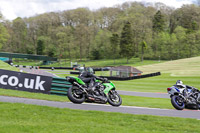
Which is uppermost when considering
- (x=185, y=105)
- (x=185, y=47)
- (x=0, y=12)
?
(x=0, y=12)

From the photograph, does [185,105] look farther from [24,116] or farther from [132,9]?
[132,9]

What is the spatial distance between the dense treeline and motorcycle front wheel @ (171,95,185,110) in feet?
232

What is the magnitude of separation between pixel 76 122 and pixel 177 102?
19.6 ft

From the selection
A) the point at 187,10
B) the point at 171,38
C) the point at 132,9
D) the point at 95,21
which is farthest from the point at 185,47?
the point at 95,21

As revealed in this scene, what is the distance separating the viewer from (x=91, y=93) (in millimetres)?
10133

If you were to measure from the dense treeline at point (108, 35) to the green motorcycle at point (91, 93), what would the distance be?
7161 cm

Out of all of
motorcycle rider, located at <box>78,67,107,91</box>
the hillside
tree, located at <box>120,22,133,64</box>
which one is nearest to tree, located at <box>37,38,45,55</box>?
tree, located at <box>120,22,133,64</box>

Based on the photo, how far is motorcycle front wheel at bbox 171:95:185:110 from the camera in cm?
1095

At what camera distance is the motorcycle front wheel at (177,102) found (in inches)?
431

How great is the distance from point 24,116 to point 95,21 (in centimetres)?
12258

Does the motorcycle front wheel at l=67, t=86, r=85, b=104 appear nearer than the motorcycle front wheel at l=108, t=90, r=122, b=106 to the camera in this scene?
Yes

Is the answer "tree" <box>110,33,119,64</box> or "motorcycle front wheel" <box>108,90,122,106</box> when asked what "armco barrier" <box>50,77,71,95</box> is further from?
"tree" <box>110,33,119,64</box>

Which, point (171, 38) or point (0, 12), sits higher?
point (0, 12)

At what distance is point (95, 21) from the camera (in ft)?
417
